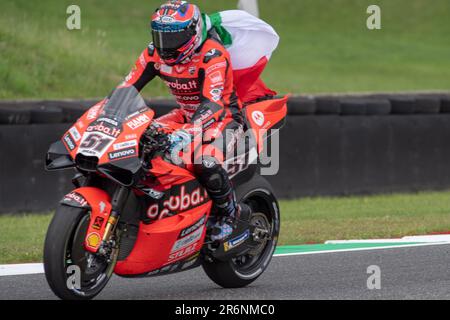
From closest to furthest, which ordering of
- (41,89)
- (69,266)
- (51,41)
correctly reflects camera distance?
(69,266) → (41,89) → (51,41)

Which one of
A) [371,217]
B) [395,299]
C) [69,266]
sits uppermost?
[69,266]

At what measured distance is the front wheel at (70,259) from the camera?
6.43m

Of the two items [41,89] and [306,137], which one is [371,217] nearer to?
[306,137]

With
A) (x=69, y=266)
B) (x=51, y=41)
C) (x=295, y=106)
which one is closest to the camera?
(x=69, y=266)

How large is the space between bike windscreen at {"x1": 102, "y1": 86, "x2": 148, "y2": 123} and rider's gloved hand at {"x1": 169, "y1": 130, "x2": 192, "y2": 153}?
10.5 inches

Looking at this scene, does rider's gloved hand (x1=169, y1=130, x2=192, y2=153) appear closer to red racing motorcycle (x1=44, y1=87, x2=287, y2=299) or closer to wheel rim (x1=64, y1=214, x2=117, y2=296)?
red racing motorcycle (x1=44, y1=87, x2=287, y2=299)

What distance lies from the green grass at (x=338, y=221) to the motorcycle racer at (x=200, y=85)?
7.22 feet

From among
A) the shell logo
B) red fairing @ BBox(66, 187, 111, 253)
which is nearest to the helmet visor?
the shell logo

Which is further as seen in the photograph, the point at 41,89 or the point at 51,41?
the point at 51,41

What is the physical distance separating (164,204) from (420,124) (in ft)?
25.2

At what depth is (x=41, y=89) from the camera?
15.3 metres

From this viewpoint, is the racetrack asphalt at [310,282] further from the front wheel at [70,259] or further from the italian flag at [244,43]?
the italian flag at [244,43]

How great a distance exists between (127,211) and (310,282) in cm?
164
